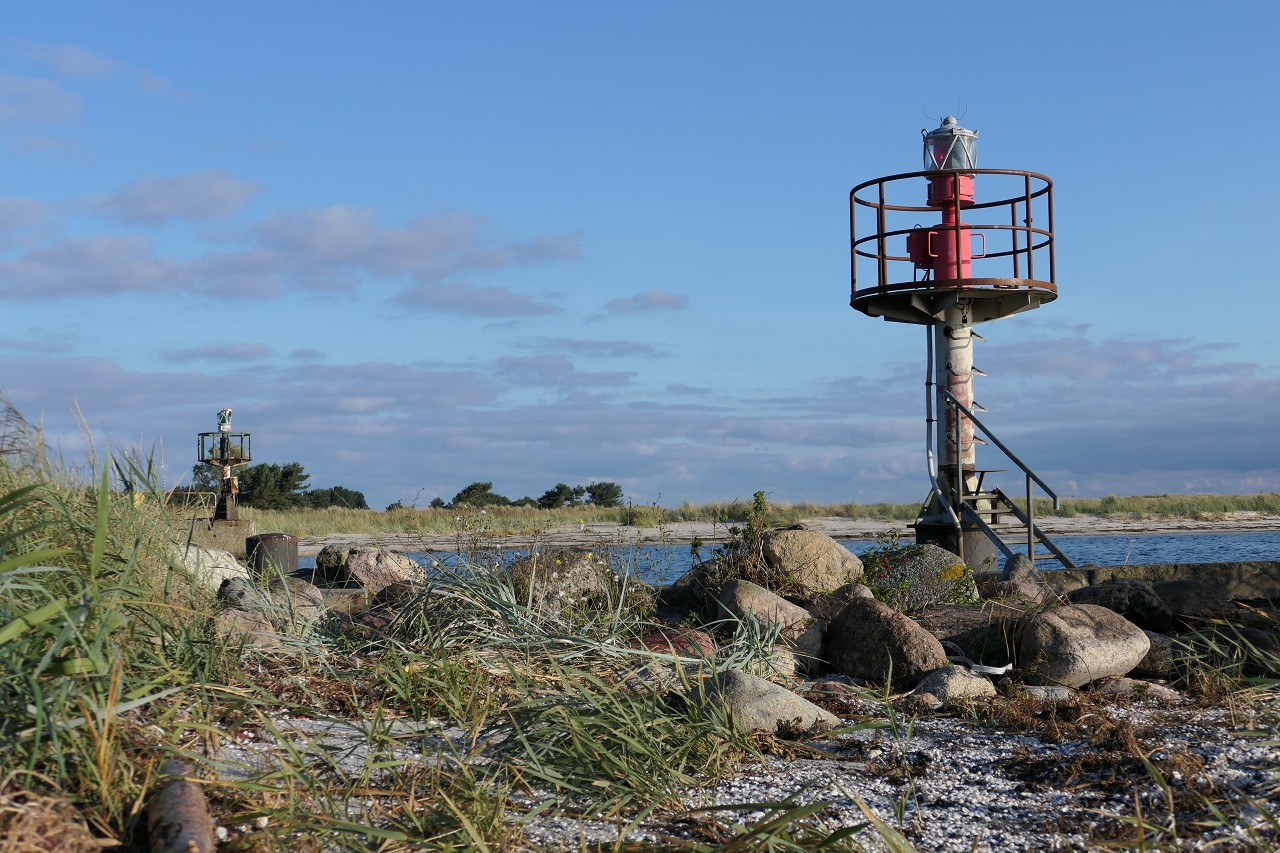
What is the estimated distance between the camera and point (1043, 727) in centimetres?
575

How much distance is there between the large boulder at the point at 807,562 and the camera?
996 centimetres

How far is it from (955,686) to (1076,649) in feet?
3.93

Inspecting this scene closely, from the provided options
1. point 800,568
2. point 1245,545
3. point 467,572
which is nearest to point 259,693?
point 467,572

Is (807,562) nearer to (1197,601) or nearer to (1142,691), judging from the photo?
(1197,601)

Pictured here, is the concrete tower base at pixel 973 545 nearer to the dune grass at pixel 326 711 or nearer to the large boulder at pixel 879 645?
the large boulder at pixel 879 645

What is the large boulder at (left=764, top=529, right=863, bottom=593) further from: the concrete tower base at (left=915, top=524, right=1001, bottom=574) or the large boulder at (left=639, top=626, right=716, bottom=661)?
the concrete tower base at (left=915, top=524, right=1001, bottom=574)

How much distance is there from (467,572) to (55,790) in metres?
3.56

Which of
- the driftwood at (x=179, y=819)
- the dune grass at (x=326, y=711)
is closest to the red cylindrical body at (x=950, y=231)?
the dune grass at (x=326, y=711)

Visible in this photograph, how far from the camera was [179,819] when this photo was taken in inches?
135

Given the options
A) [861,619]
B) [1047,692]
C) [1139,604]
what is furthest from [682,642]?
[1139,604]

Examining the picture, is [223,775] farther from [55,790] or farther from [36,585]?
[36,585]

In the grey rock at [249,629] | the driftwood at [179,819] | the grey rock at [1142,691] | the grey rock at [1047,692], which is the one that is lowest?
the grey rock at [1142,691]

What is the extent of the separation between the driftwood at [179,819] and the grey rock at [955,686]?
13.5 feet

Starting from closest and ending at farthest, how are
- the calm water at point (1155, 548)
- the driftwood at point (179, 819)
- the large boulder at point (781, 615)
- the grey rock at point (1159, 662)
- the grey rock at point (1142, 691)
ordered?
the driftwood at point (179, 819) < the grey rock at point (1142, 691) < the grey rock at point (1159, 662) < the large boulder at point (781, 615) < the calm water at point (1155, 548)
